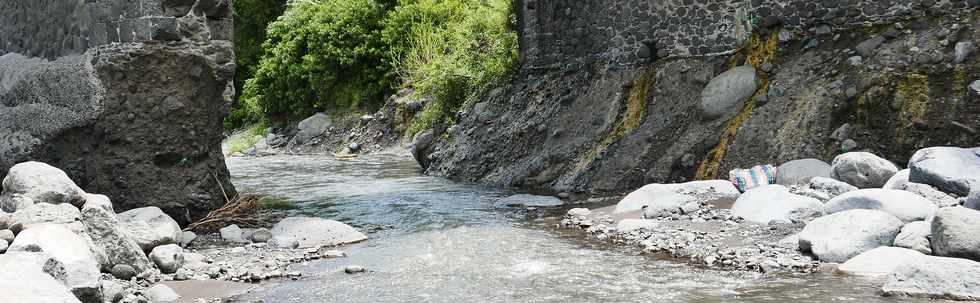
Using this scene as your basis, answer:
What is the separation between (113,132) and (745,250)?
5944 millimetres

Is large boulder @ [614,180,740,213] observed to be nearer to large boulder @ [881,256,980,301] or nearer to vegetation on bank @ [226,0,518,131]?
large boulder @ [881,256,980,301]

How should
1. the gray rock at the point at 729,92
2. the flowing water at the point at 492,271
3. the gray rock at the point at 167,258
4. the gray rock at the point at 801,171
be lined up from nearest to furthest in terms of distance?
the flowing water at the point at 492,271 < the gray rock at the point at 167,258 < the gray rock at the point at 801,171 < the gray rock at the point at 729,92

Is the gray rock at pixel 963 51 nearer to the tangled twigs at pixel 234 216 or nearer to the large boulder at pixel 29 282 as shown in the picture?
the tangled twigs at pixel 234 216

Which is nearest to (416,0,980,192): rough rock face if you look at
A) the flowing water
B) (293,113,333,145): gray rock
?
the flowing water

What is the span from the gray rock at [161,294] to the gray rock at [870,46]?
26.8ft

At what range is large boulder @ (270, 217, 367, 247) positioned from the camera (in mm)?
9219

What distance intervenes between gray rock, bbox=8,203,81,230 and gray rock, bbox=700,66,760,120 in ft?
25.3

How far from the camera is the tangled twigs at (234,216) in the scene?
981 centimetres

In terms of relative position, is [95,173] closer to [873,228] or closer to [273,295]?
[273,295]

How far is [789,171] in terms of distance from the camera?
10.7 metres

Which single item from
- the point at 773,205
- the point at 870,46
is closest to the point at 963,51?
the point at 870,46

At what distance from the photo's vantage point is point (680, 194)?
1022 cm

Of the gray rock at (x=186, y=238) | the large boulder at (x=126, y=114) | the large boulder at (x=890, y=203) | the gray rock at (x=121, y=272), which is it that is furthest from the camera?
the large boulder at (x=126, y=114)

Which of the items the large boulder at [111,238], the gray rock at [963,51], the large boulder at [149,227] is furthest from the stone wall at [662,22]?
the large boulder at [111,238]
